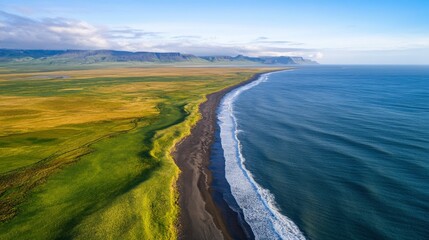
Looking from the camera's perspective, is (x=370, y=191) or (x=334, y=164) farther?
(x=334, y=164)

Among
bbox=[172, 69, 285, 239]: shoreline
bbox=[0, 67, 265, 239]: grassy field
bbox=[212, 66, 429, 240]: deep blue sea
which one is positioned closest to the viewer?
bbox=[0, 67, 265, 239]: grassy field

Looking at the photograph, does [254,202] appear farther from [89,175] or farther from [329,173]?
[89,175]

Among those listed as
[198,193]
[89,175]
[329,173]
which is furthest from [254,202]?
[89,175]

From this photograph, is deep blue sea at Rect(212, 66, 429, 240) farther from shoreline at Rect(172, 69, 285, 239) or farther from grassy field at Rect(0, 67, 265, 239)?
grassy field at Rect(0, 67, 265, 239)

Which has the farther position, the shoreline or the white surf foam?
the shoreline

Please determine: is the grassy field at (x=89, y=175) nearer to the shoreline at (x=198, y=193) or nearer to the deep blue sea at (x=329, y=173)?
the shoreline at (x=198, y=193)

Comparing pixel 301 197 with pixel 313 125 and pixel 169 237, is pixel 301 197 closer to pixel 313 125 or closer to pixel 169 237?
pixel 169 237

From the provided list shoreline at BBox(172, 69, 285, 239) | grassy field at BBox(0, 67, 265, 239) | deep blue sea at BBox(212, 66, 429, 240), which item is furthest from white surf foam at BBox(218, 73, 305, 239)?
grassy field at BBox(0, 67, 265, 239)

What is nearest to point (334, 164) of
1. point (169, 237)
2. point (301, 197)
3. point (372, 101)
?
point (301, 197)
